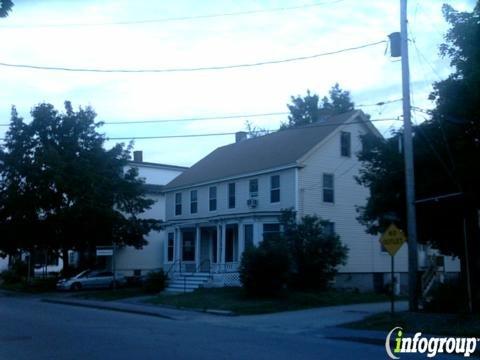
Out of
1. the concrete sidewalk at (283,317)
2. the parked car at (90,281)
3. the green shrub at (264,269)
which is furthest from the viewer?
the parked car at (90,281)

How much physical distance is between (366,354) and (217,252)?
23684 millimetres

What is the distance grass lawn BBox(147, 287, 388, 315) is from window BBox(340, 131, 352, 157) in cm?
A: 877

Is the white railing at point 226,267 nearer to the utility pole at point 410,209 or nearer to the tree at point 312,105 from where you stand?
the utility pole at point 410,209

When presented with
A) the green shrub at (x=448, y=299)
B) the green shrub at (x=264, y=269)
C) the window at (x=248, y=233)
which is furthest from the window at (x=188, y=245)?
the green shrub at (x=448, y=299)

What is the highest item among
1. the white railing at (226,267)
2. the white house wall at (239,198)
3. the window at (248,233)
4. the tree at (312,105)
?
the tree at (312,105)

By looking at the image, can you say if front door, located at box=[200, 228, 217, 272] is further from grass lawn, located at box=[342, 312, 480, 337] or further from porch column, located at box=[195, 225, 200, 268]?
grass lawn, located at box=[342, 312, 480, 337]

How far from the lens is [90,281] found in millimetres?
39906

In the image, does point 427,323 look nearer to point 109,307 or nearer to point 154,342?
point 154,342

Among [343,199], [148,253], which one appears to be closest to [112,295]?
[343,199]

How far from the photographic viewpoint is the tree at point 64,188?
37.7 m

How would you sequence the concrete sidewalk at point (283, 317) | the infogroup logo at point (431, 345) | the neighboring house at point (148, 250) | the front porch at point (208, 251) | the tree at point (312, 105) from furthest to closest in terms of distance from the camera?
the tree at point (312, 105) < the neighboring house at point (148, 250) < the front porch at point (208, 251) < the concrete sidewalk at point (283, 317) < the infogroup logo at point (431, 345)

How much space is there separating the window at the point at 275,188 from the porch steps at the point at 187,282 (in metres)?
5.14

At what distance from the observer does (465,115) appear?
18.9 m

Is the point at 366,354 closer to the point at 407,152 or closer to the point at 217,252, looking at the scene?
the point at 407,152
